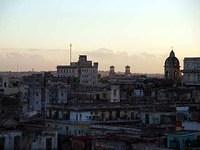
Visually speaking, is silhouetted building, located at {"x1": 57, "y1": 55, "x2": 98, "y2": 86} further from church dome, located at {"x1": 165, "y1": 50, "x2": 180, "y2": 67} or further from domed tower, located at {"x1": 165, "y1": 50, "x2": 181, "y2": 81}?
church dome, located at {"x1": 165, "y1": 50, "x2": 180, "y2": 67}

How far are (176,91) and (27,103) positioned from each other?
932cm

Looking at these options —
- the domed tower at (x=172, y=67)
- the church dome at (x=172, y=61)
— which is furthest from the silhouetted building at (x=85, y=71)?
the church dome at (x=172, y=61)

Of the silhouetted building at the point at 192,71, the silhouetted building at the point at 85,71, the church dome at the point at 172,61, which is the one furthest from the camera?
the silhouetted building at the point at 85,71

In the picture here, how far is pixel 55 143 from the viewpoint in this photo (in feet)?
71.6

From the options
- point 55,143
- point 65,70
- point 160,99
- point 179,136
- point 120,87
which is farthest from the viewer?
point 65,70

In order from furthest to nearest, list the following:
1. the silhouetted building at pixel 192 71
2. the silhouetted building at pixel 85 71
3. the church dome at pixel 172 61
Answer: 1. the silhouetted building at pixel 85 71
2. the church dome at pixel 172 61
3. the silhouetted building at pixel 192 71

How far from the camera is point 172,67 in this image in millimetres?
40188

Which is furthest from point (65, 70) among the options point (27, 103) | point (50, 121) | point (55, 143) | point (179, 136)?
point (179, 136)

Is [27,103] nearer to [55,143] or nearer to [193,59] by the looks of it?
[193,59]

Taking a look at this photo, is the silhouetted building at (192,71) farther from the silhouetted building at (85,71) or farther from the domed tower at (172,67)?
the silhouetted building at (85,71)

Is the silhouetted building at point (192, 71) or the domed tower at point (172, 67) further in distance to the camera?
the domed tower at point (172, 67)

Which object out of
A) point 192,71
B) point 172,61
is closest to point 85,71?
point 172,61

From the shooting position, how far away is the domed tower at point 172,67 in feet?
131

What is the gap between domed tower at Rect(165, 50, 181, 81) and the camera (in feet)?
131
